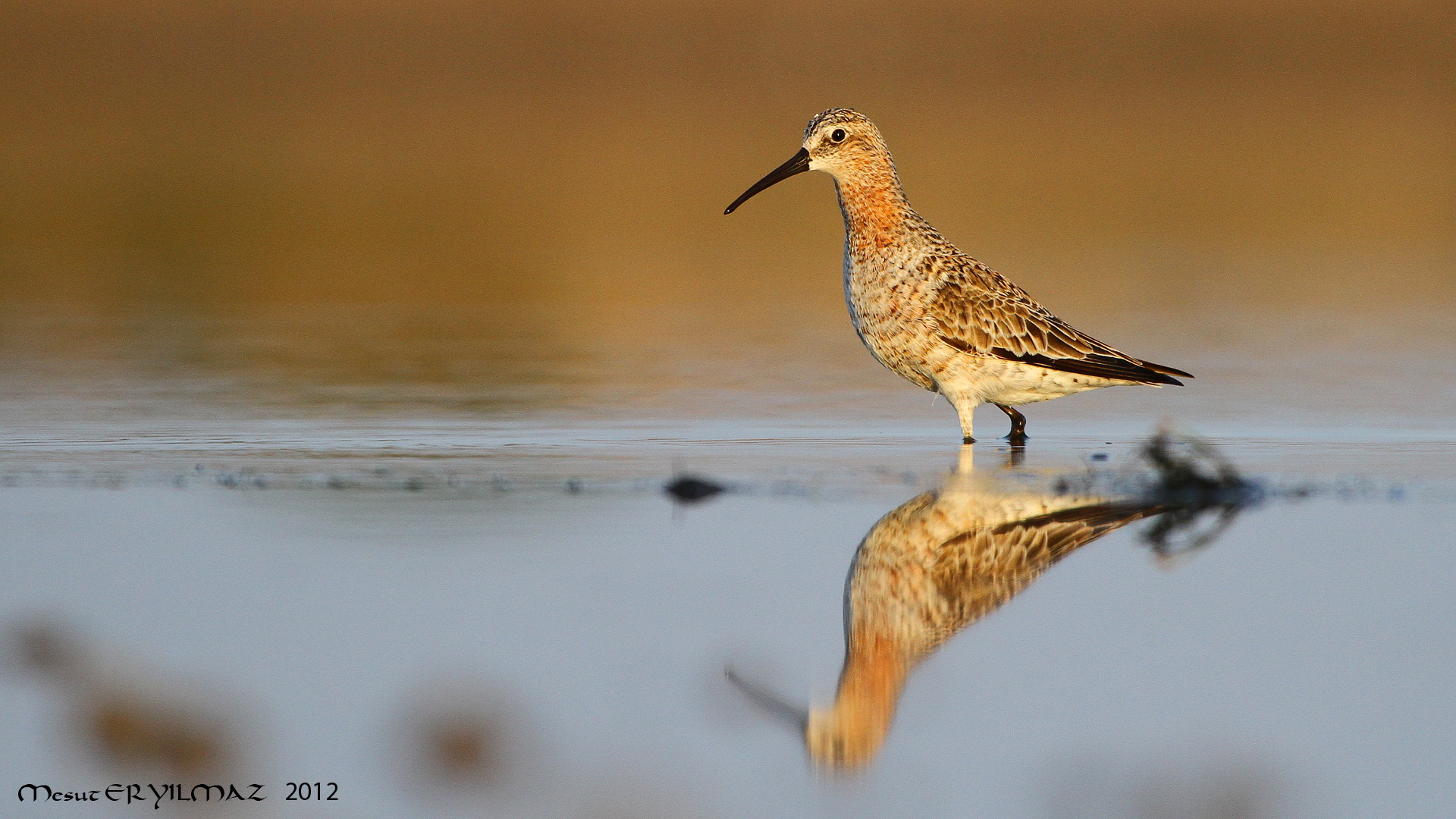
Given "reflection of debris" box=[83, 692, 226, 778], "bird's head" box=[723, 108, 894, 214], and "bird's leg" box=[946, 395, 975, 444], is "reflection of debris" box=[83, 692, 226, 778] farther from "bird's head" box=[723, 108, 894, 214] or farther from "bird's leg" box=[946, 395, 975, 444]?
"bird's head" box=[723, 108, 894, 214]

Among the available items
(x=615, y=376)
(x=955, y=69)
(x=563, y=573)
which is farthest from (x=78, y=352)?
(x=955, y=69)

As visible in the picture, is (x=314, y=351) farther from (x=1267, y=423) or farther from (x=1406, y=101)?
(x=1406, y=101)

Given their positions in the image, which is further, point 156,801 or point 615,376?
point 615,376

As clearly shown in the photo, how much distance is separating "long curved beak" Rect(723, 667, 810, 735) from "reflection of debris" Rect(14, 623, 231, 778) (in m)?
1.40

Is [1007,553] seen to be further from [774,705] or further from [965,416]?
[965,416]

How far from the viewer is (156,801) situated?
4.50 meters

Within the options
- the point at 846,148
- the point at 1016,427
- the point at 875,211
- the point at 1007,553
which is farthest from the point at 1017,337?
the point at 1007,553

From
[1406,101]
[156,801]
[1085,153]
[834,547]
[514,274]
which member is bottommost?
[156,801]

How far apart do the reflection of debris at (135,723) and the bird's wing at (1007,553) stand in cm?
229

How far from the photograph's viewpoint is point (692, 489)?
318 inches

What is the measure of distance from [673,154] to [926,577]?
23618mm

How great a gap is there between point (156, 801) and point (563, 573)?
2.21 m

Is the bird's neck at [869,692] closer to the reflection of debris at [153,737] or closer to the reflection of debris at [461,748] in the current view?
the reflection of debris at [461,748]

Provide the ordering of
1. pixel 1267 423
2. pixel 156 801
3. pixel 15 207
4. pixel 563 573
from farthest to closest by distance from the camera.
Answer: pixel 15 207, pixel 1267 423, pixel 563 573, pixel 156 801
